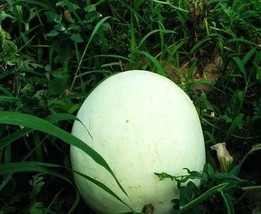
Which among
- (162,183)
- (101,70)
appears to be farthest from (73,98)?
(162,183)

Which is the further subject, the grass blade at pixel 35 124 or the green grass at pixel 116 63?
the green grass at pixel 116 63

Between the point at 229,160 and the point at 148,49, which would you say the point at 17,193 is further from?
the point at 148,49

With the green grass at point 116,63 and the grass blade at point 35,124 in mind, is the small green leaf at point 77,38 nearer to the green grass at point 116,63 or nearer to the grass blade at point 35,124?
the green grass at point 116,63

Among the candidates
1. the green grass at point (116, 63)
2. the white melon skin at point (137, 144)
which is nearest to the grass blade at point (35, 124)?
the white melon skin at point (137, 144)

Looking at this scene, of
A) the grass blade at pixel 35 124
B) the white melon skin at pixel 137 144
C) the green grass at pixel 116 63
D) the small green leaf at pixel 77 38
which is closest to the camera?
the grass blade at pixel 35 124

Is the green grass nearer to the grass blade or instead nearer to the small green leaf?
the small green leaf

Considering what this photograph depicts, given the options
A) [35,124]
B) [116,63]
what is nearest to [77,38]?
[116,63]

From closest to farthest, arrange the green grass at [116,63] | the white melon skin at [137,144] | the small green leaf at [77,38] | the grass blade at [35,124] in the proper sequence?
the grass blade at [35,124] < the white melon skin at [137,144] < the green grass at [116,63] < the small green leaf at [77,38]
